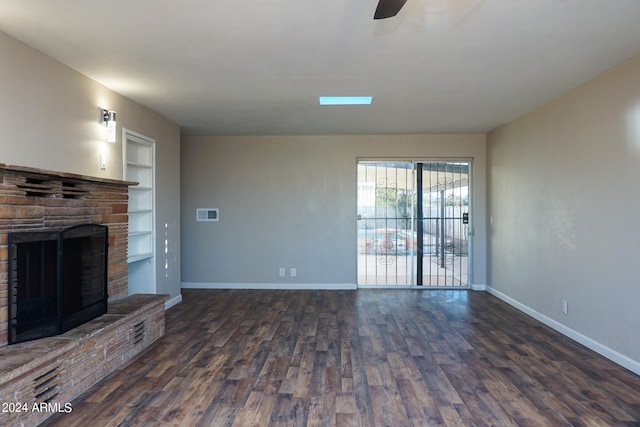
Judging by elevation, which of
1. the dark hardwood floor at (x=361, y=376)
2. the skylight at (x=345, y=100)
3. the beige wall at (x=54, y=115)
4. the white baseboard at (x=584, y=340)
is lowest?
the dark hardwood floor at (x=361, y=376)

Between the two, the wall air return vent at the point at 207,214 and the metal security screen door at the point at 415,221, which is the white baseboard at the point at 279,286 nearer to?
the metal security screen door at the point at 415,221

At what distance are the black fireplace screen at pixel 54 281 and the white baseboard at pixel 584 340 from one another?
4.29m

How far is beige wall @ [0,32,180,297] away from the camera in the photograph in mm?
2613

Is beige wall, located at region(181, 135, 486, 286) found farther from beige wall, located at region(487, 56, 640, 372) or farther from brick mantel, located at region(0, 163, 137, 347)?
brick mantel, located at region(0, 163, 137, 347)

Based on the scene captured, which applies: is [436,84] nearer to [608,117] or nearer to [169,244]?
[608,117]

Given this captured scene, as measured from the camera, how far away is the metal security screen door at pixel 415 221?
19.9ft

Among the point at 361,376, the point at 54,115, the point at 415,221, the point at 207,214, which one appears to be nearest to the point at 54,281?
the point at 54,115

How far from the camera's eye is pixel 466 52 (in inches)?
113

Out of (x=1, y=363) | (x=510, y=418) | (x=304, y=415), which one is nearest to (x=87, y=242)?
(x=1, y=363)

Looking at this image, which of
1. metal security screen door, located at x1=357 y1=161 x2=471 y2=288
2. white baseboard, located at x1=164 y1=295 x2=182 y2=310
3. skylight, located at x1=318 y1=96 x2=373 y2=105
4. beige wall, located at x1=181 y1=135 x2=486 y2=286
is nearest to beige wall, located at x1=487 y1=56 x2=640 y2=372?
metal security screen door, located at x1=357 y1=161 x2=471 y2=288

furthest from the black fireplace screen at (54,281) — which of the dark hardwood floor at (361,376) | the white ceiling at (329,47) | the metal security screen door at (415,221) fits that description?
the metal security screen door at (415,221)

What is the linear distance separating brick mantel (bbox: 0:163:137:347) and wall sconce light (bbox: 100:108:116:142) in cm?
50

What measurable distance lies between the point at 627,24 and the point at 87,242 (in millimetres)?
4244

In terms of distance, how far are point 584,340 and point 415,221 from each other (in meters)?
2.94
